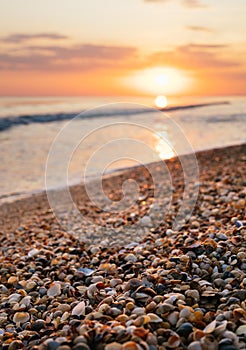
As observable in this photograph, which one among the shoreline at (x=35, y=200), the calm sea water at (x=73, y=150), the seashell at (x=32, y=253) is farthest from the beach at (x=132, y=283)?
the calm sea water at (x=73, y=150)

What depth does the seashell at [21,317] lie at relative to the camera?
3.57m

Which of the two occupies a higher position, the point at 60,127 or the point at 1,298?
the point at 60,127

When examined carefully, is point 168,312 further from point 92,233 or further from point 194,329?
point 92,233

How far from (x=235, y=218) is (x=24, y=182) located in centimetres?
909

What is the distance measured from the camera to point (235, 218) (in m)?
5.24

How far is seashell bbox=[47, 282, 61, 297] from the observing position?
13.1ft

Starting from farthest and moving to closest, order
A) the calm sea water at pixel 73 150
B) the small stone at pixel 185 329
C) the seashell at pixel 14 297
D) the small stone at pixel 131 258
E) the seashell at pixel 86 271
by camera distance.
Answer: the calm sea water at pixel 73 150 → the small stone at pixel 131 258 → the seashell at pixel 86 271 → the seashell at pixel 14 297 → the small stone at pixel 185 329

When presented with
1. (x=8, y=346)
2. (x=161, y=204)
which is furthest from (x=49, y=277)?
(x=161, y=204)

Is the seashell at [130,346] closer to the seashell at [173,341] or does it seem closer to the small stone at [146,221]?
the seashell at [173,341]

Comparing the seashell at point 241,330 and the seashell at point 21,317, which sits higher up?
the seashell at point 241,330

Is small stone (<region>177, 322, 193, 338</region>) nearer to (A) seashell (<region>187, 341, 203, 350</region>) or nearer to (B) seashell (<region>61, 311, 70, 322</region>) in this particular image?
(A) seashell (<region>187, 341, 203, 350</region>)

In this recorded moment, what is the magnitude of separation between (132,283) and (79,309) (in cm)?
50

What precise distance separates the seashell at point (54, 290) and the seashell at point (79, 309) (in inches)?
23.4

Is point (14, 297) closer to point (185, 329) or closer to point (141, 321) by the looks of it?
point (141, 321)
